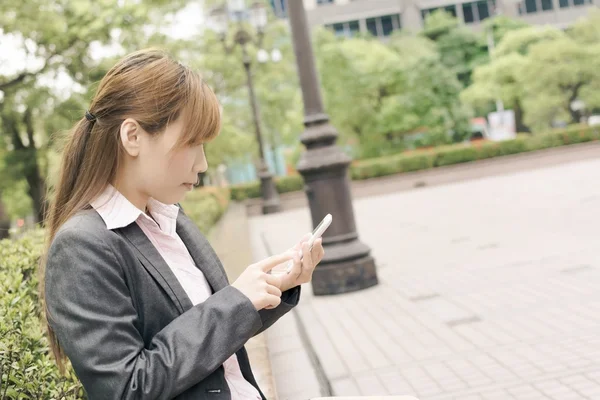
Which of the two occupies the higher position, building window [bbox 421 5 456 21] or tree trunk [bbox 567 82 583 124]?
building window [bbox 421 5 456 21]

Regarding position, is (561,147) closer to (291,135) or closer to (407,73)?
(407,73)

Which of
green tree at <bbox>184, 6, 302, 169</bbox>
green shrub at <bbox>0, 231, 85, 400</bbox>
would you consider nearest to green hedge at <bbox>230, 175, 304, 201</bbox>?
green tree at <bbox>184, 6, 302, 169</bbox>

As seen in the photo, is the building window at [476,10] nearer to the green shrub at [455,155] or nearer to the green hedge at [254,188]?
the green shrub at [455,155]

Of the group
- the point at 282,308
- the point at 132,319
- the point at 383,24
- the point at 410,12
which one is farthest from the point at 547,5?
the point at 132,319

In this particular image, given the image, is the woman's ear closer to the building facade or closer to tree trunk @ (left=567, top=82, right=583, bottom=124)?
tree trunk @ (left=567, top=82, right=583, bottom=124)

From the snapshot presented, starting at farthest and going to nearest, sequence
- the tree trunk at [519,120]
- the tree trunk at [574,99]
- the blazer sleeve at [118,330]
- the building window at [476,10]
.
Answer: the building window at [476,10] → the tree trunk at [519,120] → the tree trunk at [574,99] → the blazer sleeve at [118,330]

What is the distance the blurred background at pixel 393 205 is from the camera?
4.34m

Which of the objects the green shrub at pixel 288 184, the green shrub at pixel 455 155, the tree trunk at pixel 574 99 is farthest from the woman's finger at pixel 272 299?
the tree trunk at pixel 574 99

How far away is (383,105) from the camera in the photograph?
34719mm

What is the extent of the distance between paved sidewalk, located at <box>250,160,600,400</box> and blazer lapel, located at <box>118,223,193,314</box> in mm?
2806

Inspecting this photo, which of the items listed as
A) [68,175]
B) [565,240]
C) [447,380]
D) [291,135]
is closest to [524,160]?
[291,135]

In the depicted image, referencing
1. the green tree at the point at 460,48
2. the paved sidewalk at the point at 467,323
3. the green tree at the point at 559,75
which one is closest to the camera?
the paved sidewalk at the point at 467,323

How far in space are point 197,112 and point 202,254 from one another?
0.42m

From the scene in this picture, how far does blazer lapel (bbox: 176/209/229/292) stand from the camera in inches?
A: 72.3
